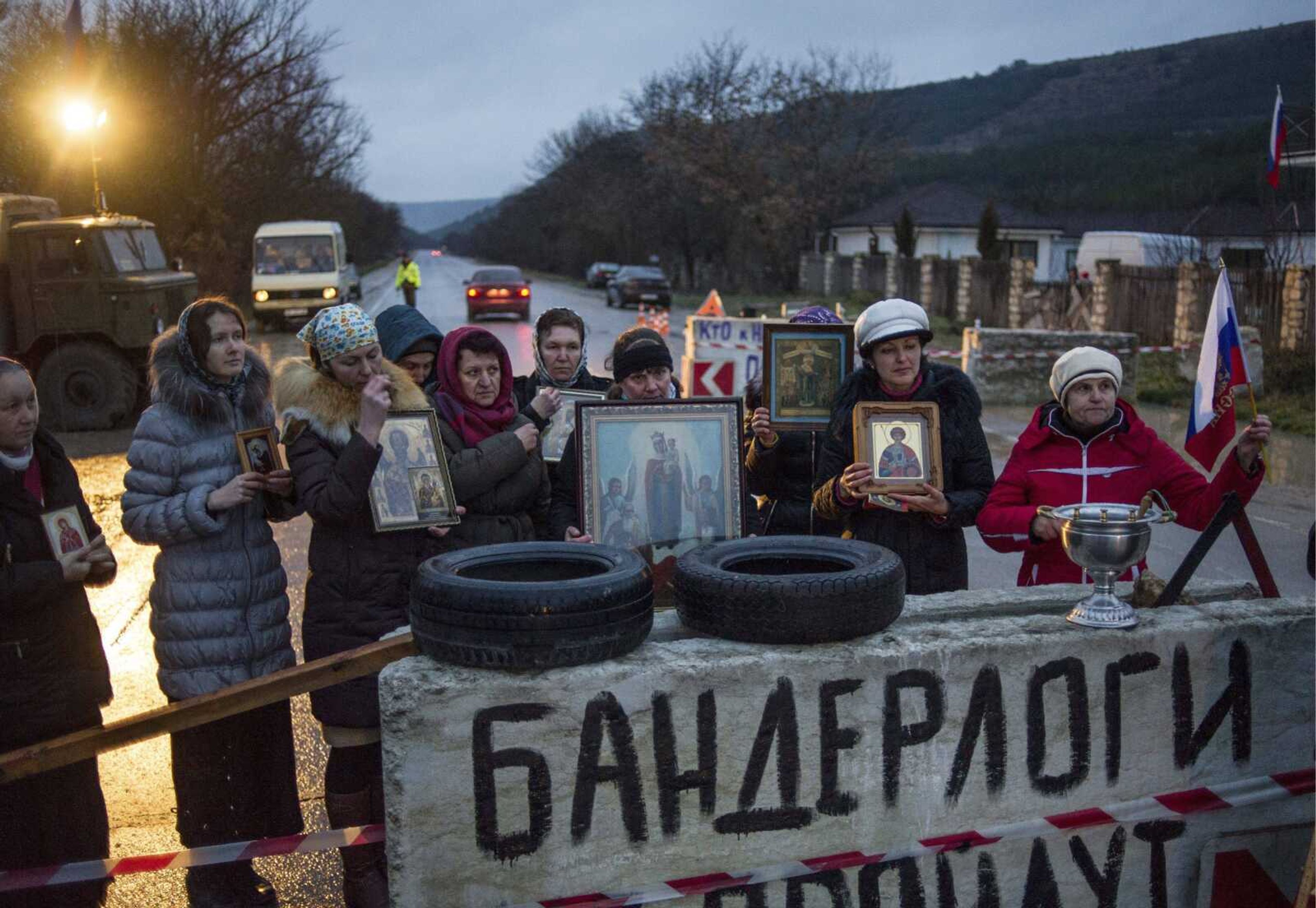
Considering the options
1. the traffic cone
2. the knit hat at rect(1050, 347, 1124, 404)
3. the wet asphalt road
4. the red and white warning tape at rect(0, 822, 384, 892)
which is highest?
the traffic cone

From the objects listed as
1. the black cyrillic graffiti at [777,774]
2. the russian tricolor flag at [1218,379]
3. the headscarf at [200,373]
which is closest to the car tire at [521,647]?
the black cyrillic graffiti at [777,774]

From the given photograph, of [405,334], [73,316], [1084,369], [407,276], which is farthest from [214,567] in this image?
[407,276]

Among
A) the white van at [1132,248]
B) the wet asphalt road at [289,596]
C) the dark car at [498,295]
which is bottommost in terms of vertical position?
the wet asphalt road at [289,596]

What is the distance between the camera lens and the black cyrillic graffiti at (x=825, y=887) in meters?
3.32

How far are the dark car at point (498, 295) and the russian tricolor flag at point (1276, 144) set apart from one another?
2191 cm

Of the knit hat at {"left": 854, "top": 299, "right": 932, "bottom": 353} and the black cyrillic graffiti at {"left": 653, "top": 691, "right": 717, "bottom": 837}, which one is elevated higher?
the knit hat at {"left": 854, "top": 299, "right": 932, "bottom": 353}

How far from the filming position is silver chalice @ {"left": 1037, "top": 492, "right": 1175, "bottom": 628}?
336 centimetres

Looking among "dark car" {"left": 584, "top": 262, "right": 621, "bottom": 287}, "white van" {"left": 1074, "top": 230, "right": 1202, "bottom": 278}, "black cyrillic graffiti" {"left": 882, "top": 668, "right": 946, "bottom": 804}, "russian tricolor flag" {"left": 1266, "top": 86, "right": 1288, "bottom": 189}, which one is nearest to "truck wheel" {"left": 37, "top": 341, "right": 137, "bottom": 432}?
"black cyrillic graffiti" {"left": 882, "top": 668, "right": 946, "bottom": 804}

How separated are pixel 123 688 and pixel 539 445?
3.25m

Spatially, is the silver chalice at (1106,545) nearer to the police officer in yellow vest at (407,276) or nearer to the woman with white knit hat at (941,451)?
the woman with white knit hat at (941,451)

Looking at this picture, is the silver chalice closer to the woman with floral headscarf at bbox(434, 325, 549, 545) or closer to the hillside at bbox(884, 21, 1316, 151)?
the woman with floral headscarf at bbox(434, 325, 549, 545)

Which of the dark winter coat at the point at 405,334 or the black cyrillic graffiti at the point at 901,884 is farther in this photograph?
the dark winter coat at the point at 405,334


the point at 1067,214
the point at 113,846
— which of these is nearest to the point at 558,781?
the point at 113,846

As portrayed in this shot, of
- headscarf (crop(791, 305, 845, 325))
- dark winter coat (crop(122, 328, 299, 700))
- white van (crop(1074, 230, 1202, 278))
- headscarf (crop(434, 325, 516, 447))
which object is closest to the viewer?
dark winter coat (crop(122, 328, 299, 700))
